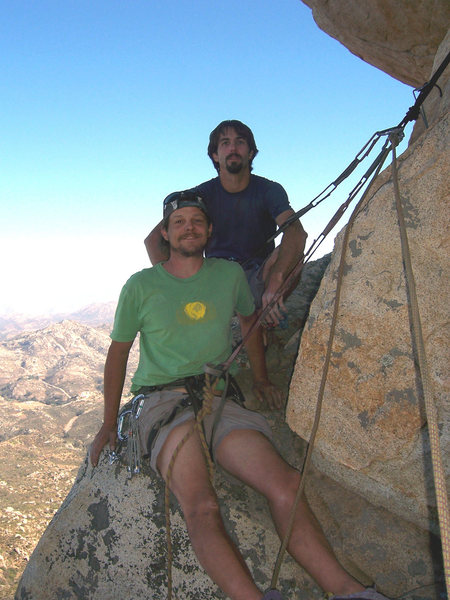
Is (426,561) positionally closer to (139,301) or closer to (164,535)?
(164,535)

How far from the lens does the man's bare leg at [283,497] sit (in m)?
2.45

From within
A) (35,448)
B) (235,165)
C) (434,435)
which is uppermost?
(235,165)

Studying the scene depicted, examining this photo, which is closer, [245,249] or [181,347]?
[181,347]

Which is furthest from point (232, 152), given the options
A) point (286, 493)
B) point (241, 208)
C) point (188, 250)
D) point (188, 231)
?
point (286, 493)

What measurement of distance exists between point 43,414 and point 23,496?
73.6 metres

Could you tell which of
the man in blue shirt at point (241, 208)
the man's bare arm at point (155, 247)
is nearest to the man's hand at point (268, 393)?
the man in blue shirt at point (241, 208)

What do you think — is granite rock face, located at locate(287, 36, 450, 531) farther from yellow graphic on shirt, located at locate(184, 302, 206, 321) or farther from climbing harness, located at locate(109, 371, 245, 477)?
yellow graphic on shirt, located at locate(184, 302, 206, 321)

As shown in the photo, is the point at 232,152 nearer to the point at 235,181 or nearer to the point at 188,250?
the point at 235,181

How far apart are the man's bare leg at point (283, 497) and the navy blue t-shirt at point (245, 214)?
2.47 m

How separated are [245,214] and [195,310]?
1.82 m

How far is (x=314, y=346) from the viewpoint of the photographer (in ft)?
10.6

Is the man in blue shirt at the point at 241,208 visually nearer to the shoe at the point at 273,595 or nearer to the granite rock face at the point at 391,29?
the granite rock face at the point at 391,29

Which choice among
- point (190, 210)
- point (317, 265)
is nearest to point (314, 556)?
point (190, 210)

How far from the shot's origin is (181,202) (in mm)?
3846
